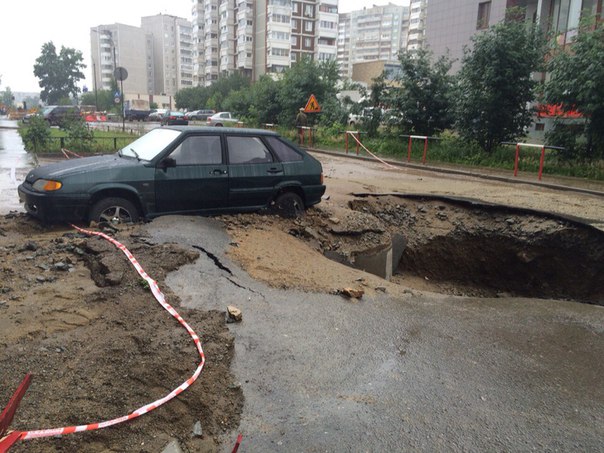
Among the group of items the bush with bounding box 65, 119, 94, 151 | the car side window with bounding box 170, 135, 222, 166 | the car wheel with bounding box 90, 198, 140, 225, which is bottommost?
the car wheel with bounding box 90, 198, 140, 225

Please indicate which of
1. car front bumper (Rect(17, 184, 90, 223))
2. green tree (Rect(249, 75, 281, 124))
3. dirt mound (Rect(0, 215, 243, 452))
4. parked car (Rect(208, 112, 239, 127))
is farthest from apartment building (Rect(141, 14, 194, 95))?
dirt mound (Rect(0, 215, 243, 452))

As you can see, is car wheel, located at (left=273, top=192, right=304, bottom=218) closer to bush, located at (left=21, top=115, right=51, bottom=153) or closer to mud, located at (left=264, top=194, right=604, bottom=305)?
mud, located at (left=264, top=194, right=604, bottom=305)

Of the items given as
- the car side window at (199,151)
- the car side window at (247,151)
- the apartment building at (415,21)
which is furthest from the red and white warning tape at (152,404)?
the apartment building at (415,21)

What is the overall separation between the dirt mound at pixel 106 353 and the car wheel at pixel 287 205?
2.75m

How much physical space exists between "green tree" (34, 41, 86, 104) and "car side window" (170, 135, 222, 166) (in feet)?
308

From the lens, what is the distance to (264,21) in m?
87.4

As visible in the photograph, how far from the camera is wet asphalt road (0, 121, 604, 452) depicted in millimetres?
3150

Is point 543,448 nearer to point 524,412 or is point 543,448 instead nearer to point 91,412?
point 524,412

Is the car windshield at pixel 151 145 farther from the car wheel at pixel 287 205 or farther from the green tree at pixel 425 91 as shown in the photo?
the green tree at pixel 425 91

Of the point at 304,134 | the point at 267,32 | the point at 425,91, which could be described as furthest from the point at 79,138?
the point at 267,32

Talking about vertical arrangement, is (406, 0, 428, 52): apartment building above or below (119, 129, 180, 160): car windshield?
above

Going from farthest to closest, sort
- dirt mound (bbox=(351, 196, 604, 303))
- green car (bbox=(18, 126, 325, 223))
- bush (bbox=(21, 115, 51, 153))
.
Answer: bush (bbox=(21, 115, 51, 153)), dirt mound (bbox=(351, 196, 604, 303)), green car (bbox=(18, 126, 325, 223))

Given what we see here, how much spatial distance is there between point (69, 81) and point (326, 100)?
78865mm

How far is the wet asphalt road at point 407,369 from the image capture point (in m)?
3.15
